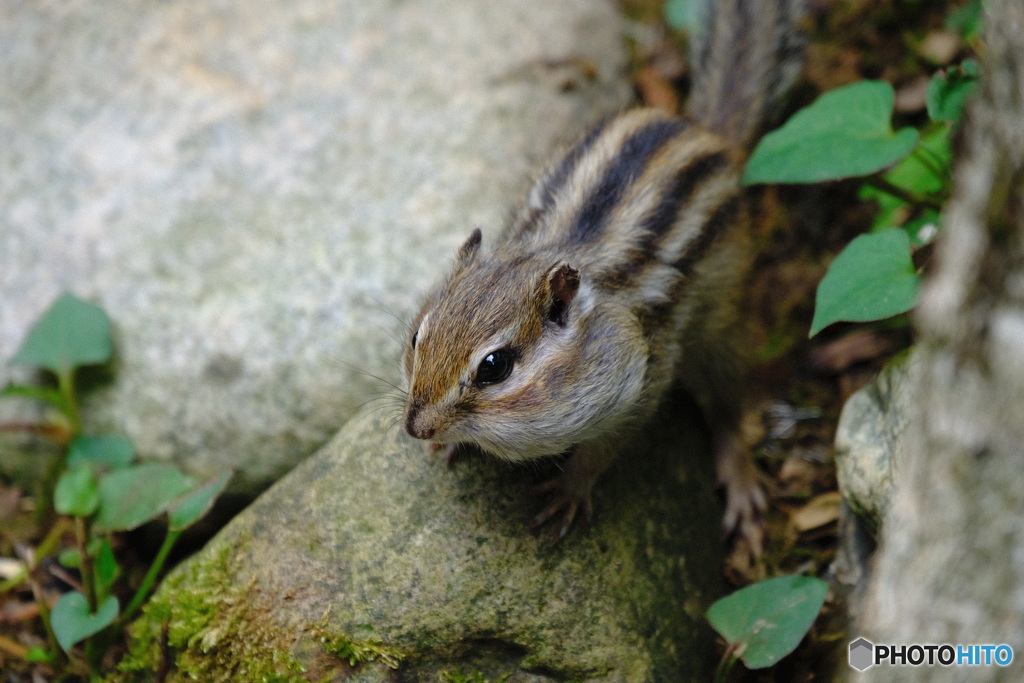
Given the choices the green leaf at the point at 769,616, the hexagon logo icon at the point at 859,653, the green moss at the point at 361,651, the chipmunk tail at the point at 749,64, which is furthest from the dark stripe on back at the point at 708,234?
the green moss at the point at 361,651

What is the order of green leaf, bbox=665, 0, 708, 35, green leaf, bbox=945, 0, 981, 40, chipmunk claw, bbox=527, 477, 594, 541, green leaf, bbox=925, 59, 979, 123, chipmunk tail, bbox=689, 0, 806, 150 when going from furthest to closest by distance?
green leaf, bbox=665, 0, 708, 35 < chipmunk tail, bbox=689, 0, 806, 150 < green leaf, bbox=945, 0, 981, 40 < green leaf, bbox=925, 59, 979, 123 < chipmunk claw, bbox=527, 477, 594, 541

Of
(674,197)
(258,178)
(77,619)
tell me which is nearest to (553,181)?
(674,197)

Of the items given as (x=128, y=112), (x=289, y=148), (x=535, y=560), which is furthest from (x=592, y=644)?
(x=128, y=112)

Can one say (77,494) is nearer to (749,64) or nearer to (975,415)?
(975,415)

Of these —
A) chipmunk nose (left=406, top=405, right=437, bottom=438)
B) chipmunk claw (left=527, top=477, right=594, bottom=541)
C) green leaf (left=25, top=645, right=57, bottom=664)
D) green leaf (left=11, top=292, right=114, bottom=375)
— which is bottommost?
green leaf (left=25, top=645, right=57, bottom=664)

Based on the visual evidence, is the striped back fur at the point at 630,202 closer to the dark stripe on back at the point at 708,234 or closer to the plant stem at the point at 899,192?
the dark stripe on back at the point at 708,234

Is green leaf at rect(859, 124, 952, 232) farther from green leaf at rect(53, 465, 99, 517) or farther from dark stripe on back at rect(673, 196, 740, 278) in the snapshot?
green leaf at rect(53, 465, 99, 517)

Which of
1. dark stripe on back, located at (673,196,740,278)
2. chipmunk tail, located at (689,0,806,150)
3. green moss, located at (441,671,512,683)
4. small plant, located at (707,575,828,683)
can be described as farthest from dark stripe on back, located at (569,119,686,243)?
green moss, located at (441,671,512,683)
